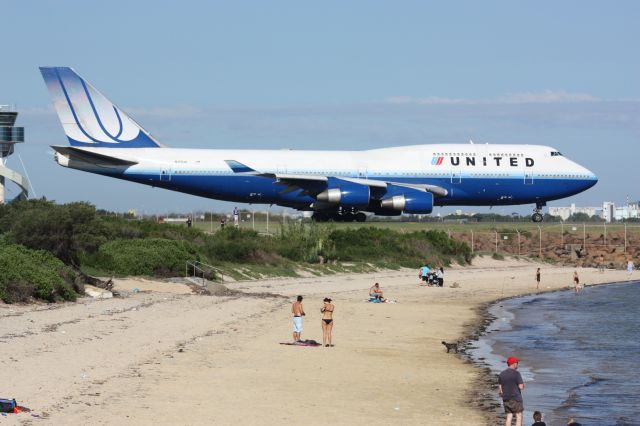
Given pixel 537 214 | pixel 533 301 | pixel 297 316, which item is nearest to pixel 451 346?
pixel 297 316

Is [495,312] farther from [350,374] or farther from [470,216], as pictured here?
[470,216]

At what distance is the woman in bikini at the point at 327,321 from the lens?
27.5 metres

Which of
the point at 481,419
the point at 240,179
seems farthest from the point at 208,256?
the point at 481,419

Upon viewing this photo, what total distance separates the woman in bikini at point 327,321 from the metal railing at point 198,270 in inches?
626

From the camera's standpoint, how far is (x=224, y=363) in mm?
24016

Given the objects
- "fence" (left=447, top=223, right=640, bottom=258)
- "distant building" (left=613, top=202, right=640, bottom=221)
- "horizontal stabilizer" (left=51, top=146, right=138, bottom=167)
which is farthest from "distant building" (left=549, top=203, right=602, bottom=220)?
"horizontal stabilizer" (left=51, top=146, right=138, bottom=167)

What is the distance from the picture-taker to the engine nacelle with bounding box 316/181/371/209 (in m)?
59.2

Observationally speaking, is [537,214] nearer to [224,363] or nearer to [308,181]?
[308,181]

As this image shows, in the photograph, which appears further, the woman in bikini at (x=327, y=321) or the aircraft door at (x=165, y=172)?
the aircraft door at (x=165, y=172)

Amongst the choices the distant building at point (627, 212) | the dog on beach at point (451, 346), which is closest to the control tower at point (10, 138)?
the dog on beach at point (451, 346)

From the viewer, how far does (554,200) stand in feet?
213

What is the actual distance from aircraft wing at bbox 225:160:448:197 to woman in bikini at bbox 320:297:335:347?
3059 cm

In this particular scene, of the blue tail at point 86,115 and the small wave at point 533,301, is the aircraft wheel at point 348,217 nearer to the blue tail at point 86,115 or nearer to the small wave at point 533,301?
the blue tail at point 86,115

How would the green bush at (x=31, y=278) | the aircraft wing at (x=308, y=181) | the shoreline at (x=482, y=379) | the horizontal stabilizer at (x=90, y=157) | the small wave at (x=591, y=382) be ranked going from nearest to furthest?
the shoreline at (x=482, y=379) < the small wave at (x=591, y=382) < the green bush at (x=31, y=278) < the horizontal stabilizer at (x=90, y=157) < the aircraft wing at (x=308, y=181)
